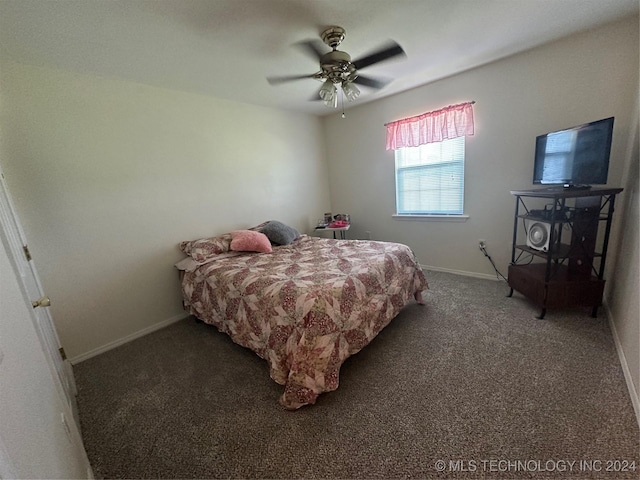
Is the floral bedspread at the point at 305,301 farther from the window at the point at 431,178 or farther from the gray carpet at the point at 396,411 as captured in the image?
the window at the point at 431,178

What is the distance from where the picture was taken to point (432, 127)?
3199 mm

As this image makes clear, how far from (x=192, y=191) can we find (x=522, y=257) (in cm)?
381

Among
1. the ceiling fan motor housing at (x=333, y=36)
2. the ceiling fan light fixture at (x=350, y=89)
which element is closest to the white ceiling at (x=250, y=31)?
the ceiling fan motor housing at (x=333, y=36)

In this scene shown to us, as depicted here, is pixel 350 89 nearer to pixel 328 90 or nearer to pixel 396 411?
pixel 328 90

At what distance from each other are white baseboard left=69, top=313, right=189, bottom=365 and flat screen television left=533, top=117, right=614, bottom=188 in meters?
3.93

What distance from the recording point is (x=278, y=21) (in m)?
1.78

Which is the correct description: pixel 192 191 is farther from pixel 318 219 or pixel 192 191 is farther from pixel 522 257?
pixel 522 257

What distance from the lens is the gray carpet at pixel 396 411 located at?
124 centimetres

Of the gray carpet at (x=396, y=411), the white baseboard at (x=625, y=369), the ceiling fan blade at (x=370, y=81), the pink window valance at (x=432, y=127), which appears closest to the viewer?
the gray carpet at (x=396, y=411)

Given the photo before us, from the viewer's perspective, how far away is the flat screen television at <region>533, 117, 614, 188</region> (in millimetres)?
1982

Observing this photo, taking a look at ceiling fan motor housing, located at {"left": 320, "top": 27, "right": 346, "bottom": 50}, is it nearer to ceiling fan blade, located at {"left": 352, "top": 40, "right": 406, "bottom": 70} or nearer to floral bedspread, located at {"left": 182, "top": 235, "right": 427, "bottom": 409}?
ceiling fan blade, located at {"left": 352, "top": 40, "right": 406, "bottom": 70}

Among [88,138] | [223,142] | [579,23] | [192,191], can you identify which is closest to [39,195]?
[88,138]

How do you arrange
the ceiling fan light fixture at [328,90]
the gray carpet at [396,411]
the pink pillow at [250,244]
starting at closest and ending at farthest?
1. the gray carpet at [396,411]
2. the ceiling fan light fixture at [328,90]
3. the pink pillow at [250,244]

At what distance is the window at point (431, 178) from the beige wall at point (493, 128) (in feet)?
0.42
